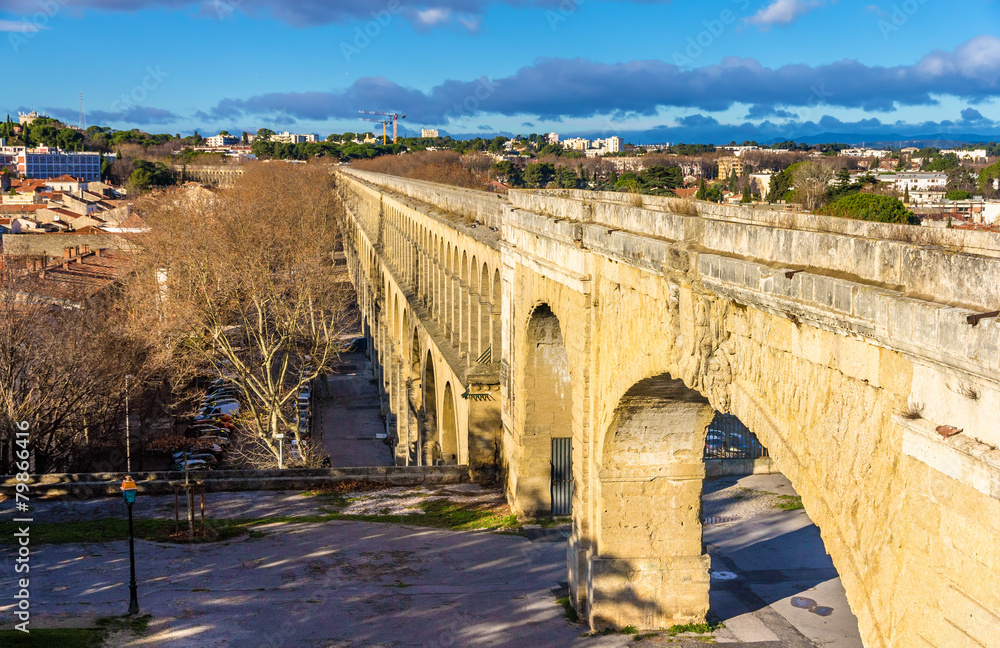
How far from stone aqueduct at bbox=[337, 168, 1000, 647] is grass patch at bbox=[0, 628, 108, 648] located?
6.17m

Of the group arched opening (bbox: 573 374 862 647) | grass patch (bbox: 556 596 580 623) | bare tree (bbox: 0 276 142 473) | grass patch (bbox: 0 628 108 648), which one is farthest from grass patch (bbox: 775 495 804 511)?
bare tree (bbox: 0 276 142 473)

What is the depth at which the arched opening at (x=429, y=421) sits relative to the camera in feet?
→ 90.5

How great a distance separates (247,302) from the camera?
32.9m

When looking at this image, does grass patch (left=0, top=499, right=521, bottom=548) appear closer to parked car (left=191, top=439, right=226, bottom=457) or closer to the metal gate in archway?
the metal gate in archway

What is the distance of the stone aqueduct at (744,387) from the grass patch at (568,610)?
0.19 metres

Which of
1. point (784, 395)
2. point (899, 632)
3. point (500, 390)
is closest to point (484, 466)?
point (500, 390)

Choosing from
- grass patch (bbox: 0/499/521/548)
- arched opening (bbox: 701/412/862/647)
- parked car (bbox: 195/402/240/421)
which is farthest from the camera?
parked car (bbox: 195/402/240/421)

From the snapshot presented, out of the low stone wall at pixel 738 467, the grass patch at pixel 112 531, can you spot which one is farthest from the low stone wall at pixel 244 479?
the low stone wall at pixel 738 467

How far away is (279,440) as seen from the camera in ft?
80.5

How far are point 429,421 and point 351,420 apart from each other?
35.6ft

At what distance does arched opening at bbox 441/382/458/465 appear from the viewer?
24.5 metres

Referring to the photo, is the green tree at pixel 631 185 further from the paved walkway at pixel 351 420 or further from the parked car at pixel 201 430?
the parked car at pixel 201 430

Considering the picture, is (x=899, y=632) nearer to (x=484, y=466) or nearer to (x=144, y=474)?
(x=484, y=466)

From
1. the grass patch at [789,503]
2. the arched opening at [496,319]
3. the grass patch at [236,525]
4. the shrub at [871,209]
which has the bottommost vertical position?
the grass patch at [789,503]
